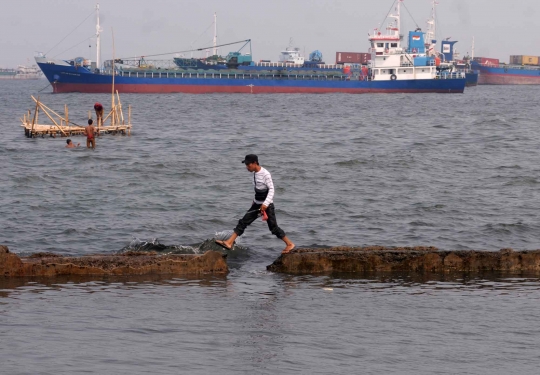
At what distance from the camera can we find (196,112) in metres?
56.0

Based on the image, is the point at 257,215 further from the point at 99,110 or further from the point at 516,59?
the point at 516,59

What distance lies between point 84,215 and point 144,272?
611 cm

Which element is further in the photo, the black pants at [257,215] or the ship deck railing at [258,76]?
the ship deck railing at [258,76]

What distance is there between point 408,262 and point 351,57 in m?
115

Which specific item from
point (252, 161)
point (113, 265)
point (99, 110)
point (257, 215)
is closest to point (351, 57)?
point (99, 110)

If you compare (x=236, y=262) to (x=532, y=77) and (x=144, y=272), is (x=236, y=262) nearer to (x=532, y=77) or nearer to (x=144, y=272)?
(x=144, y=272)

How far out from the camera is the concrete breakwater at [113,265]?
9938mm

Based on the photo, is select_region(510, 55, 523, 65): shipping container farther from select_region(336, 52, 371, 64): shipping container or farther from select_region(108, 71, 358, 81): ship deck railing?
select_region(108, 71, 358, 81): ship deck railing

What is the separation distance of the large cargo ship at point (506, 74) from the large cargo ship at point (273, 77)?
156 ft

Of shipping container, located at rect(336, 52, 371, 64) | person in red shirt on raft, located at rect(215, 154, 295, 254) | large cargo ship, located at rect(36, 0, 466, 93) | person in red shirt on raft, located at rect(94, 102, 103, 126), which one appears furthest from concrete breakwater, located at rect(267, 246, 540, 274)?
shipping container, located at rect(336, 52, 371, 64)

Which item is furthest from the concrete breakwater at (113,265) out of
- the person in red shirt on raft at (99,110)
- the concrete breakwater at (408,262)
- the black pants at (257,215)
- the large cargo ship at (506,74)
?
the large cargo ship at (506,74)

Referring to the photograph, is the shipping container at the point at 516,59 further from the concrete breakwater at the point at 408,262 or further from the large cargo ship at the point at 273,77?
Answer: the concrete breakwater at the point at 408,262

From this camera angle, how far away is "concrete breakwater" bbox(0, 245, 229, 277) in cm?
994

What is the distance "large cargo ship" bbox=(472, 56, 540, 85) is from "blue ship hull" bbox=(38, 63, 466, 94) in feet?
164
